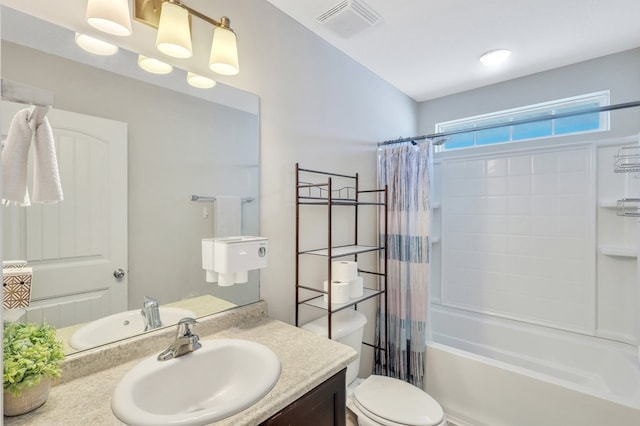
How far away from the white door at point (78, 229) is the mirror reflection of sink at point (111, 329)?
0.10ft

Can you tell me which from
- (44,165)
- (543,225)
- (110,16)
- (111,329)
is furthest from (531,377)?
(110,16)

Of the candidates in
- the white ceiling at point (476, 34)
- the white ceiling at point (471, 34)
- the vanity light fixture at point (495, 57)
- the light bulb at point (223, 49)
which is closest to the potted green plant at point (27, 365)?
the white ceiling at point (471, 34)

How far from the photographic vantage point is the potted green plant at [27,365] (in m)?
0.72

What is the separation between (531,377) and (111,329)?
2113 mm

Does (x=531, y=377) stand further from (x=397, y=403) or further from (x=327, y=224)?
(x=327, y=224)

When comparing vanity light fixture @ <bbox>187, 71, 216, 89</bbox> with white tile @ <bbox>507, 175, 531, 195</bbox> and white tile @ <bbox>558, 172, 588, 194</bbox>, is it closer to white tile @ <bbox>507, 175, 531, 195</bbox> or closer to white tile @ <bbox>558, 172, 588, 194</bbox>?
white tile @ <bbox>507, 175, 531, 195</bbox>

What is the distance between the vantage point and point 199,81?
1303 millimetres

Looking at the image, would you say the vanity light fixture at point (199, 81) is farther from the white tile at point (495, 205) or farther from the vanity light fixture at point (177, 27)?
the white tile at point (495, 205)

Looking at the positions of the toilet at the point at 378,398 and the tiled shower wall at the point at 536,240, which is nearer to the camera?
the toilet at the point at 378,398

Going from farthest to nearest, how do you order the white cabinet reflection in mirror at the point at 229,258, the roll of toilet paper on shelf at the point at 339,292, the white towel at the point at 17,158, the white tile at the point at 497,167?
the white tile at the point at 497,167 < the roll of toilet paper on shelf at the point at 339,292 < the white cabinet reflection in mirror at the point at 229,258 < the white towel at the point at 17,158

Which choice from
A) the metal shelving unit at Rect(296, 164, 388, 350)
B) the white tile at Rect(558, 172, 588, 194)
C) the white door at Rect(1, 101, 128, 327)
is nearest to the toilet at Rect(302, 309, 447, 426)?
the metal shelving unit at Rect(296, 164, 388, 350)

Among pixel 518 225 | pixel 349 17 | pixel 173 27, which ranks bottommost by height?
pixel 518 225

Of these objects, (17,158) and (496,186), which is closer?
(17,158)

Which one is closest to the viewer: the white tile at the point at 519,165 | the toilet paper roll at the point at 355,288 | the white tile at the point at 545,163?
the toilet paper roll at the point at 355,288
